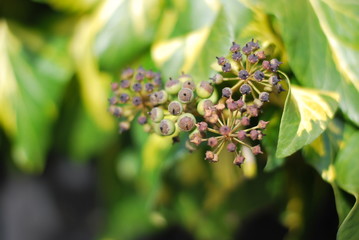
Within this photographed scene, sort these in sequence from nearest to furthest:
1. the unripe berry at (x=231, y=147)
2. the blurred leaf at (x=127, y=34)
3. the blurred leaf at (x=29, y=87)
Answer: the unripe berry at (x=231, y=147), the blurred leaf at (x=127, y=34), the blurred leaf at (x=29, y=87)

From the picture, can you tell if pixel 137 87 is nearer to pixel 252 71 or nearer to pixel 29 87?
pixel 252 71

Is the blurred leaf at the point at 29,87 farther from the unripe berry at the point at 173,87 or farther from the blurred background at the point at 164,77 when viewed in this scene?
the unripe berry at the point at 173,87

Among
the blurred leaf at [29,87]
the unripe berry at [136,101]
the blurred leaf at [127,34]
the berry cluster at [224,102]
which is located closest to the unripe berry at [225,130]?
the berry cluster at [224,102]

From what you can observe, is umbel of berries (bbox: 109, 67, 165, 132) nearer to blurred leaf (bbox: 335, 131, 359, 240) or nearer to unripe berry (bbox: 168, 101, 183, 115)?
unripe berry (bbox: 168, 101, 183, 115)

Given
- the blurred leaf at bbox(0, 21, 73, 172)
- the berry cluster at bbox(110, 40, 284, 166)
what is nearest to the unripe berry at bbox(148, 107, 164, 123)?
the berry cluster at bbox(110, 40, 284, 166)

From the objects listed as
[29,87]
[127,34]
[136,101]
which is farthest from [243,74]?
[29,87]

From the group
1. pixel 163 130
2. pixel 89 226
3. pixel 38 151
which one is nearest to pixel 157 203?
pixel 38 151
